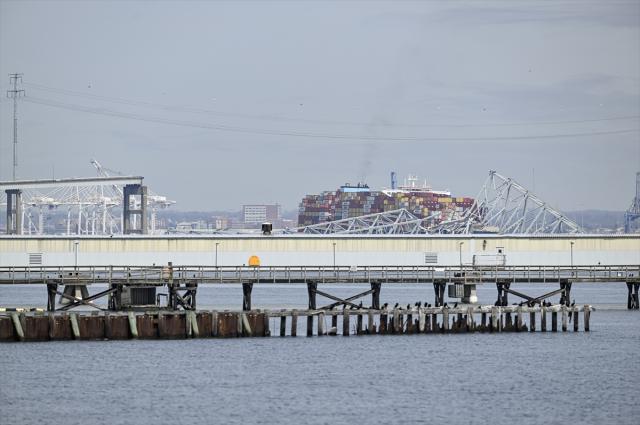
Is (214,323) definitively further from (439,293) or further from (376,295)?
(439,293)

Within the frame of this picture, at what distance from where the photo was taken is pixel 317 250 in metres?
131

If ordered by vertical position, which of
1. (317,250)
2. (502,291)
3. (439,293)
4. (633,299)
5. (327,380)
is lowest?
(327,380)

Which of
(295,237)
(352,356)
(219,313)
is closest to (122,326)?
(219,313)

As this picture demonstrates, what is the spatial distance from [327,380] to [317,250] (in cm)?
7617

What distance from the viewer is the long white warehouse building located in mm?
129750

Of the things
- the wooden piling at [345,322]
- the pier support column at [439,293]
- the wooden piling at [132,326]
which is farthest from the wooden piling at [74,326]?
the pier support column at [439,293]

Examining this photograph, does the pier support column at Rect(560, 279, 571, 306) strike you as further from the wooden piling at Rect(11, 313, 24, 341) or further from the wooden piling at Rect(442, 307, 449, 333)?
the wooden piling at Rect(11, 313, 24, 341)

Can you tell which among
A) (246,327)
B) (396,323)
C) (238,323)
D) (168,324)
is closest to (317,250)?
(396,323)

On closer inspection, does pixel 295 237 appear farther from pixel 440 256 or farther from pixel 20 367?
pixel 20 367

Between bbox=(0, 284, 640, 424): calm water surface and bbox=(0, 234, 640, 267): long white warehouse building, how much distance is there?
58995 millimetres

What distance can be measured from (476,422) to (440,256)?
86.9 meters

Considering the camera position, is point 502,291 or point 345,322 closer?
point 345,322

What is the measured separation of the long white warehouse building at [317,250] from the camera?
129750mm

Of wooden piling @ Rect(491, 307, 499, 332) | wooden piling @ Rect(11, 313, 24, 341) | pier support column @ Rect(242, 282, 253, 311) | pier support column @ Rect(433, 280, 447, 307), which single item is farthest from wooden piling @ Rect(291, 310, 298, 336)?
wooden piling @ Rect(11, 313, 24, 341)
